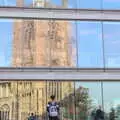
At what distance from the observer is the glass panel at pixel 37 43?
2773 cm

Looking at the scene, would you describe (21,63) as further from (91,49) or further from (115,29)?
(115,29)

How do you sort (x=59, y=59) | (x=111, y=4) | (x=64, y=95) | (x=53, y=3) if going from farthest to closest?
(x=111, y=4), (x=53, y=3), (x=59, y=59), (x=64, y=95)

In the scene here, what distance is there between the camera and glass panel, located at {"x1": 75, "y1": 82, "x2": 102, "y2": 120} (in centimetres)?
2803

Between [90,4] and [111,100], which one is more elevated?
[90,4]

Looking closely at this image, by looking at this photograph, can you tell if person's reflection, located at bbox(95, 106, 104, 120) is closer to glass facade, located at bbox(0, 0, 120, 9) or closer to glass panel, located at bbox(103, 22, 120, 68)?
glass panel, located at bbox(103, 22, 120, 68)

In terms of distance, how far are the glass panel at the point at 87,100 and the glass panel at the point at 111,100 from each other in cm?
39

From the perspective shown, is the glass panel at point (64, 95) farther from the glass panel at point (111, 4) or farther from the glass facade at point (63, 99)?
the glass panel at point (111, 4)

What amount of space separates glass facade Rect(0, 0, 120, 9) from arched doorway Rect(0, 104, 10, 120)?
5.84 meters

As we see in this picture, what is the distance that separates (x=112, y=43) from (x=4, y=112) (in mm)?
7507

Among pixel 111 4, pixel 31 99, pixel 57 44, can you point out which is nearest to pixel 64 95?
pixel 31 99

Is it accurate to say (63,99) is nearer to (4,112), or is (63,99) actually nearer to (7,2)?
(4,112)

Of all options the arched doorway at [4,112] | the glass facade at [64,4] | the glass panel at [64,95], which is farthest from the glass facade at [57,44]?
the arched doorway at [4,112]

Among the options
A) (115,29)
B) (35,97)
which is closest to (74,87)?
(35,97)

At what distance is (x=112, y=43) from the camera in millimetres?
Answer: 29000
